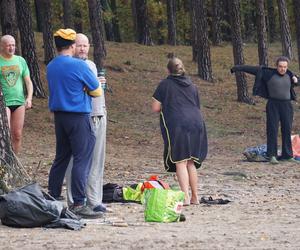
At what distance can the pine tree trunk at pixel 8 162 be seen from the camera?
32.2 ft

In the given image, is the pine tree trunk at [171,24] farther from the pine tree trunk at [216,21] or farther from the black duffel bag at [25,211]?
the black duffel bag at [25,211]

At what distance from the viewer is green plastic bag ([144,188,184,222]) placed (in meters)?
8.70

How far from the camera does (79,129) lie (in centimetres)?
873

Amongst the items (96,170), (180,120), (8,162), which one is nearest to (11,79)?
(8,162)

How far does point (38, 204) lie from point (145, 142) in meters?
10.9

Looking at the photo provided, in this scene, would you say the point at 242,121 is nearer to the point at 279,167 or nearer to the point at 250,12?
the point at 279,167

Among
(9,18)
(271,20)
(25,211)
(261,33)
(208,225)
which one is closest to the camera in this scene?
(25,211)

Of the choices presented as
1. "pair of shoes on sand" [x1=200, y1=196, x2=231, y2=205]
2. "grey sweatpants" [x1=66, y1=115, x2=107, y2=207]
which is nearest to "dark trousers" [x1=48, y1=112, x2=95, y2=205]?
"grey sweatpants" [x1=66, y1=115, x2=107, y2=207]

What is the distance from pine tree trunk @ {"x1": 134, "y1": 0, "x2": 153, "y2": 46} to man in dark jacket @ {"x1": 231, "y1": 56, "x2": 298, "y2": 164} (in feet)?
74.0

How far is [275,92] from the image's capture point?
1545 cm

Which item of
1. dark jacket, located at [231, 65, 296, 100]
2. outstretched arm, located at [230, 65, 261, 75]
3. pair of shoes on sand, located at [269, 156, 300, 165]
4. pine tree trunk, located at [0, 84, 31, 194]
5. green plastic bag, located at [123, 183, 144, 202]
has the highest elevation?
outstretched arm, located at [230, 65, 261, 75]

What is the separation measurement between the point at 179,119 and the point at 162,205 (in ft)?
5.60

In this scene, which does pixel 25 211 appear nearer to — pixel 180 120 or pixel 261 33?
pixel 180 120

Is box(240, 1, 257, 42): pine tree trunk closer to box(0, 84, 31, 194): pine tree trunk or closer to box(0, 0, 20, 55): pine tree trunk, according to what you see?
box(0, 0, 20, 55): pine tree trunk
